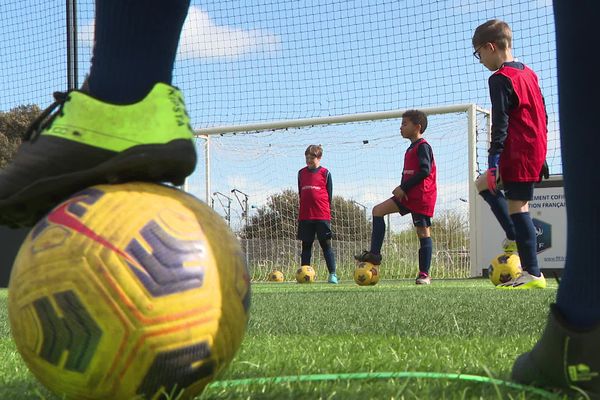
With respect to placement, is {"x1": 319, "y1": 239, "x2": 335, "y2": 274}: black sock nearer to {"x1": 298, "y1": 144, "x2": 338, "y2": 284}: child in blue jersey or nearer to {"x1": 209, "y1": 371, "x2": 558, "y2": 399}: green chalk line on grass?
{"x1": 298, "y1": 144, "x2": 338, "y2": 284}: child in blue jersey

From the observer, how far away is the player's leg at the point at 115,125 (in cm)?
152

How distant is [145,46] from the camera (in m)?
1.66

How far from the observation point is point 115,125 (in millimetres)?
1550

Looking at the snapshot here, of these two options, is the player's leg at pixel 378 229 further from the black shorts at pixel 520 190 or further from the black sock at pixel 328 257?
the black shorts at pixel 520 190

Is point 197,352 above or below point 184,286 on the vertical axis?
below

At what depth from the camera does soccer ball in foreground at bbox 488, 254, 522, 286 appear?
6.51m

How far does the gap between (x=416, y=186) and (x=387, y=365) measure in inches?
263

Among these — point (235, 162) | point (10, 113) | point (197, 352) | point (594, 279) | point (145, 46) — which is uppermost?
point (10, 113)

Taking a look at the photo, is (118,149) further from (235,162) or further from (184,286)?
(235,162)

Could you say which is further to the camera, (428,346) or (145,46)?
(428,346)

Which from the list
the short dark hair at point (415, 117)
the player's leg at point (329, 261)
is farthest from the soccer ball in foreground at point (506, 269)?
the player's leg at point (329, 261)

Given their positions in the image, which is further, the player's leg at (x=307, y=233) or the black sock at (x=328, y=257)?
the player's leg at (x=307, y=233)

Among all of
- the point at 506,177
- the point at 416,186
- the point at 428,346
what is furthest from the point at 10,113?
the point at 428,346

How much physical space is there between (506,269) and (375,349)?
15.0 ft
